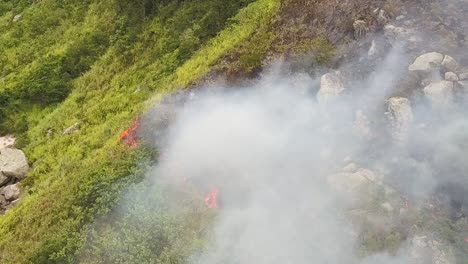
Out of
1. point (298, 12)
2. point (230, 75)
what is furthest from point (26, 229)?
point (298, 12)

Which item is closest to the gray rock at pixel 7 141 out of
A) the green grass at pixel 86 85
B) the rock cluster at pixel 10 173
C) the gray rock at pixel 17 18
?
the green grass at pixel 86 85

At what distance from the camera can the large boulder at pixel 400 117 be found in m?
11.8

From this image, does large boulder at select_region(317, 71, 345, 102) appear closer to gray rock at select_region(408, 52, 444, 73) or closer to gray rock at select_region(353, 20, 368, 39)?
gray rock at select_region(353, 20, 368, 39)

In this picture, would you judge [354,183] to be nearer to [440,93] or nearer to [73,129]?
[440,93]

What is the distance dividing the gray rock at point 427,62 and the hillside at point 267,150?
0.16 feet

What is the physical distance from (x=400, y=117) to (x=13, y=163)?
1285cm

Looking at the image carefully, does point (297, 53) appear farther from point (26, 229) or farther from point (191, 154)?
point (26, 229)

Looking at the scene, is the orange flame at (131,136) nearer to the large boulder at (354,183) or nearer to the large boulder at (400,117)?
the large boulder at (354,183)

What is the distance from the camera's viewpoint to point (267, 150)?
42.2 feet

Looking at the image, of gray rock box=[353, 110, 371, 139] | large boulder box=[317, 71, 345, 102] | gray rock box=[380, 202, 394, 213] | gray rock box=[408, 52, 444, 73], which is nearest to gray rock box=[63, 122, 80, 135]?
large boulder box=[317, 71, 345, 102]

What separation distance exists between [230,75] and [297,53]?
75.9 inches

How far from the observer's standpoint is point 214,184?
40.8 feet

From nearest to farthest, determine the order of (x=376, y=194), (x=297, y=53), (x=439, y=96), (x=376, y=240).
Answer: (x=376, y=240) → (x=376, y=194) → (x=439, y=96) → (x=297, y=53)

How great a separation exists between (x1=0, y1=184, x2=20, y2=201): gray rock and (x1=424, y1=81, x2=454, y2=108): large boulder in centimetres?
1265
